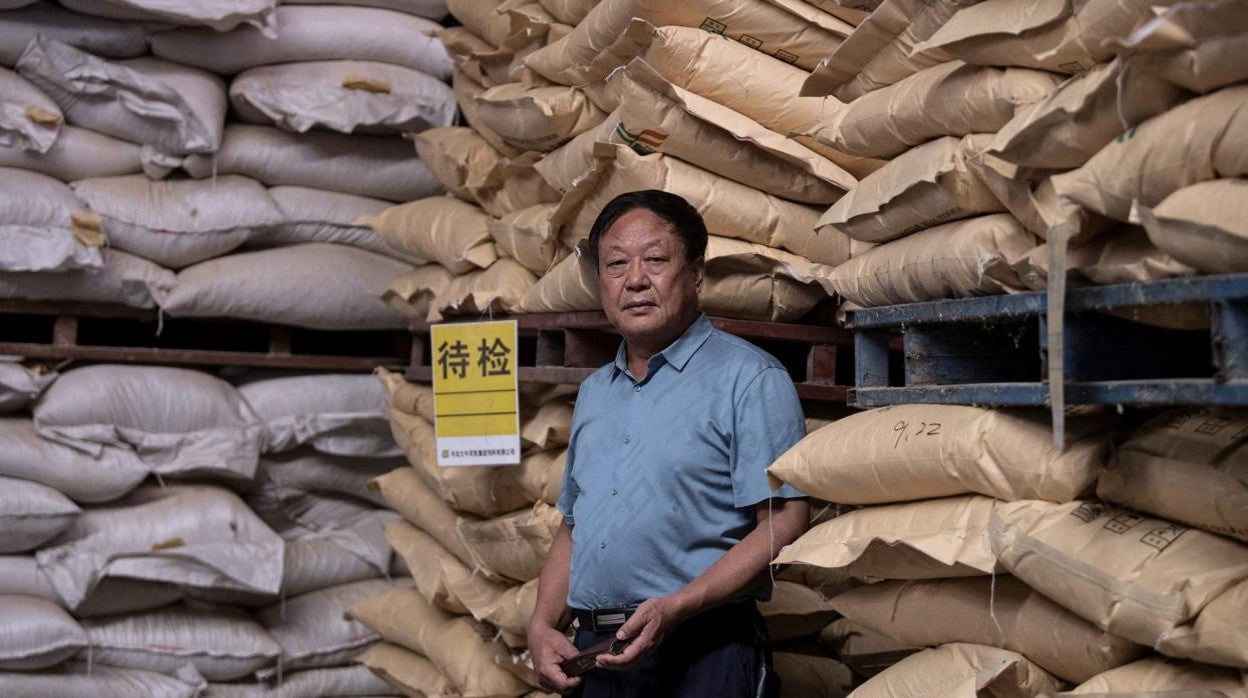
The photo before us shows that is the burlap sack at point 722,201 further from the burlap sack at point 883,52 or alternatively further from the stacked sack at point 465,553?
the stacked sack at point 465,553

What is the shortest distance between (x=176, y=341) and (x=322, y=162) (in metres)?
1.11

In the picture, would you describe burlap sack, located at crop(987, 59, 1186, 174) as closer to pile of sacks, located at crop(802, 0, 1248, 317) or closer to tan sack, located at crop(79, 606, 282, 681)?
pile of sacks, located at crop(802, 0, 1248, 317)

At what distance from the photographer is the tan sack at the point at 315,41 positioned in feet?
17.5

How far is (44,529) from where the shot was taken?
4871 mm

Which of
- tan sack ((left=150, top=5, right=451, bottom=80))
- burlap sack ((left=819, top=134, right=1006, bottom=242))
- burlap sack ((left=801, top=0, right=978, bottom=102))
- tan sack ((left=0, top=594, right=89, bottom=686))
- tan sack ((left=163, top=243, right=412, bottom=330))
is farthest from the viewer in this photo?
tan sack ((left=150, top=5, right=451, bottom=80))

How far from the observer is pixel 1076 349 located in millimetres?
2221

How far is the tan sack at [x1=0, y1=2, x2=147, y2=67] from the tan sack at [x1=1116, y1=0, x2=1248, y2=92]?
4.23 metres

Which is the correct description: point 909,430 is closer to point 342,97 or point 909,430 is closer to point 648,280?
point 648,280

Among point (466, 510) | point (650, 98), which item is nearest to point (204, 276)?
point (466, 510)

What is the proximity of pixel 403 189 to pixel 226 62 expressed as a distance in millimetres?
839

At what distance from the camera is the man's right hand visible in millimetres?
3170

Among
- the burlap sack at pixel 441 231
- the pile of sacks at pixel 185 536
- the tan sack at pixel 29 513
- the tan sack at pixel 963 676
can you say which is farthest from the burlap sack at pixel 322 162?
the tan sack at pixel 963 676

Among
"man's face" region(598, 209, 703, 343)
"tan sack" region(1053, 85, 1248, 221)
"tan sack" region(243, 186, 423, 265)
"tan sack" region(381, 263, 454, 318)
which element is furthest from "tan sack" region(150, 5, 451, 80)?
"tan sack" region(1053, 85, 1248, 221)

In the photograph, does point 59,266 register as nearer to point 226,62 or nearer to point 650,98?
point 226,62
